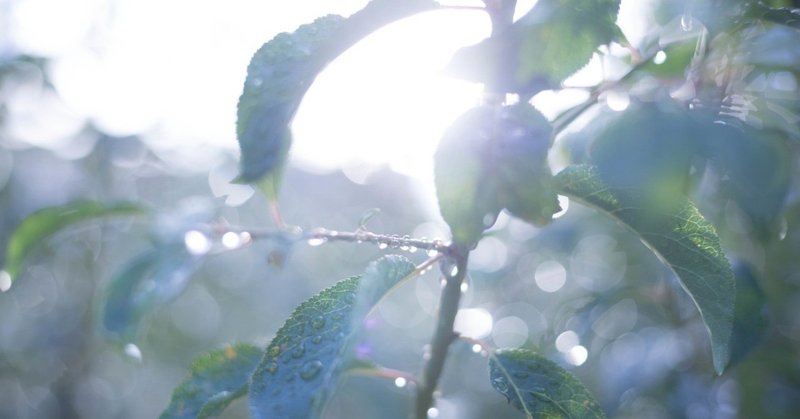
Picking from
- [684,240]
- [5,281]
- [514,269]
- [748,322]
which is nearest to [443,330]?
[684,240]

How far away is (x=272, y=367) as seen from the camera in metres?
0.59

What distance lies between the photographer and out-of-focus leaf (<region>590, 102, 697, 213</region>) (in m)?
0.67

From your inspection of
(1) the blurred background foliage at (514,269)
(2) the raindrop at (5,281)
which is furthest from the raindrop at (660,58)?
(2) the raindrop at (5,281)

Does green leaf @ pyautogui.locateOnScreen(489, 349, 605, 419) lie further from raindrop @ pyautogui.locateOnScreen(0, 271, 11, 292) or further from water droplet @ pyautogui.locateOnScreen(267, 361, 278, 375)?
raindrop @ pyautogui.locateOnScreen(0, 271, 11, 292)

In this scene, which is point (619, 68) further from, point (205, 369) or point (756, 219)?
point (205, 369)

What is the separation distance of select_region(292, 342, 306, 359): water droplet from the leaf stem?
156mm

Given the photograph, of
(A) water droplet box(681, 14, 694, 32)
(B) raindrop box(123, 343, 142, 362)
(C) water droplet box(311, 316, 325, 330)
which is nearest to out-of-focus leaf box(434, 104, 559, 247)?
(C) water droplet box(311, 316, 325, 330)

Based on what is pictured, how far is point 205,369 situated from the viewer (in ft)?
2.60

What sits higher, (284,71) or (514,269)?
(284,71)

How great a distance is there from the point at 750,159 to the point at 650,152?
4.3 inches

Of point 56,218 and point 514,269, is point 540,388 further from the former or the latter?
point 514,269

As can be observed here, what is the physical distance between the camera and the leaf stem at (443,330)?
68 cm

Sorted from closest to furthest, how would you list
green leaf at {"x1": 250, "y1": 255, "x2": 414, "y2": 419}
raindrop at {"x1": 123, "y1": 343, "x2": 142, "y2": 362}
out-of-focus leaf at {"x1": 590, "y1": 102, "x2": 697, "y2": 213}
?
green leaf at {"x1": 250, "y1": 255, "x2": 414, "y2": 419}, out-of-focus leaf at {"x1": 590, "y1": 102, "x2": 697, "y2": 213}, raindrop at {"x1": 123, "y1": 343, "x2": 142, "y2": 362}

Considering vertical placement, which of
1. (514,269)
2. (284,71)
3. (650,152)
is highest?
(284,71)
